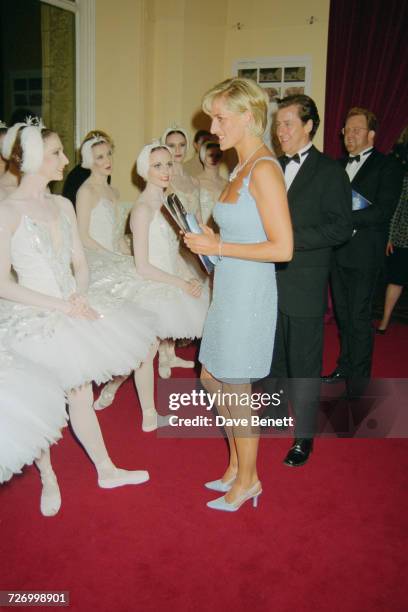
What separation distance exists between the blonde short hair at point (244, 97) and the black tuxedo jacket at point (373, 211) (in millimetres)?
1569

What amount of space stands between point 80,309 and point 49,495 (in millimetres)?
913

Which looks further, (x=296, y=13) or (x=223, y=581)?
(x=296, y=13)

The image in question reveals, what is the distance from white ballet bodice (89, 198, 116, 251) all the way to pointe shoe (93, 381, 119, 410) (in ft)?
3.47

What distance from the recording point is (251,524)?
2.47 meters

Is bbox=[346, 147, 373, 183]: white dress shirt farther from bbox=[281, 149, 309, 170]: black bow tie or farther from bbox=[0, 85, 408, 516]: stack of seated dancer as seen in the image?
bbox=[281, 149, 309, 170]: black bow tie

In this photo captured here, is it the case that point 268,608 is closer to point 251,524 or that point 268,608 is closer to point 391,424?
point 251,524

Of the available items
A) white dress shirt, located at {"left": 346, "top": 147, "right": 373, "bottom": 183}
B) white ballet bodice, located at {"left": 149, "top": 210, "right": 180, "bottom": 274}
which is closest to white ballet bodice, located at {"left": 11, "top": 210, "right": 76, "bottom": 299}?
white ballet bodice, located at {"left": 149, "top": 210, "right": 180, "bottom": 274}

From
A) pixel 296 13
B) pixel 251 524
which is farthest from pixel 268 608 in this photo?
pixel 296 13

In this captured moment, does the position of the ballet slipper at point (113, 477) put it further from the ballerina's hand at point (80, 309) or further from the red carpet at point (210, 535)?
the ballerina's hand at point (80, 309)

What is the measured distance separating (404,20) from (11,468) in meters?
5.49

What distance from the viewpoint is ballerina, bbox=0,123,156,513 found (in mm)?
2344

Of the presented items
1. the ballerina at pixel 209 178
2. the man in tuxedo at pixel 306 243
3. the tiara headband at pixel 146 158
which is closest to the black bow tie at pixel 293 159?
the man in tuxedo at pixel 306 243

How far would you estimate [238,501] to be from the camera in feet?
8.36

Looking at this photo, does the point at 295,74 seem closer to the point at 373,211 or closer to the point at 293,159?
the point at 373,211
